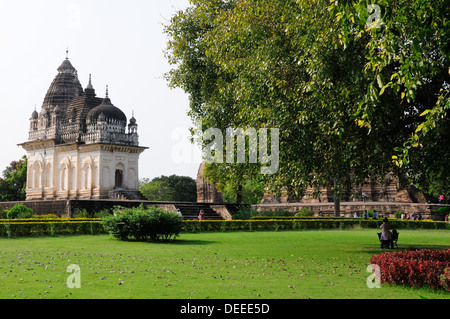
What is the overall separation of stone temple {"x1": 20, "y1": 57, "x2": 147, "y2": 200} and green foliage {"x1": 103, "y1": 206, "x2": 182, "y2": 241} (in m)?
19.9

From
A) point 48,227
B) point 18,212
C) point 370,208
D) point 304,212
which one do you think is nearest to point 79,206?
point 18,212

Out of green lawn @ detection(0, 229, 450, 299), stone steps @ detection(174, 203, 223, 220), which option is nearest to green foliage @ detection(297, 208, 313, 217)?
stone steps @ detection(174, 203, 223, 220)

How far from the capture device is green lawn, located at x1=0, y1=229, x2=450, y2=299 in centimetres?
782

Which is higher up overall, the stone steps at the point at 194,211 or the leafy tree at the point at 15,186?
the leafy tree at the point at 15,186

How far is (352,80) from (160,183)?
184ft

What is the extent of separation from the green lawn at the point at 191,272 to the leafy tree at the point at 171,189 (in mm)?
48818

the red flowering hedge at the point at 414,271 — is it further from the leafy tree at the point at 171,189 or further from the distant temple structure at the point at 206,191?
the leafy tree at the point at 171,189

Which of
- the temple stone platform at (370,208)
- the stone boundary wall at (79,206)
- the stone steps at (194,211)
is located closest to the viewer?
the stone boundary wall at (79,206)

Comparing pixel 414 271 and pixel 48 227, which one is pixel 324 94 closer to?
pixel 414 271

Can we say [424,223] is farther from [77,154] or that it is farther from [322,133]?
[77,154]

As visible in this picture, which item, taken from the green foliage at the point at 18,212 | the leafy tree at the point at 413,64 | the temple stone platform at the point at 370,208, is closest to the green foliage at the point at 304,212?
the temple stone platform at the point at 370,208

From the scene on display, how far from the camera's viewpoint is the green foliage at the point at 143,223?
56.3ft
